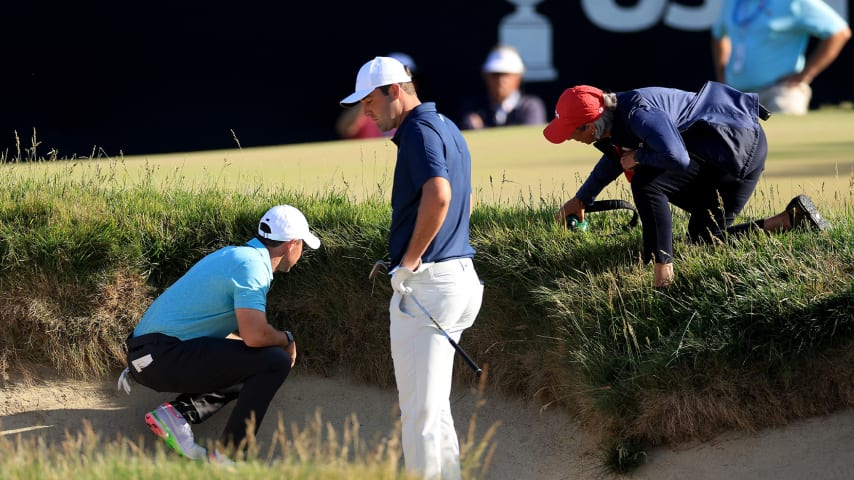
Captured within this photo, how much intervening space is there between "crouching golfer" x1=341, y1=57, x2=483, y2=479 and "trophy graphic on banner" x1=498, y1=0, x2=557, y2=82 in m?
9.42

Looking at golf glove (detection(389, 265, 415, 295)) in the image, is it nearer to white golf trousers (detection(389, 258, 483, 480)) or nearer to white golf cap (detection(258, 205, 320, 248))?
white golf trousers (detection(389, 258, 483, 480))

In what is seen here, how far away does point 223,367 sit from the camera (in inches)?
224

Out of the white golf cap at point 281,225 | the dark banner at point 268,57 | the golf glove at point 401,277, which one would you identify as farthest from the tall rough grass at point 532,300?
the dark banner at point 268,57

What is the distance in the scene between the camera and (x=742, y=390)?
5262mm

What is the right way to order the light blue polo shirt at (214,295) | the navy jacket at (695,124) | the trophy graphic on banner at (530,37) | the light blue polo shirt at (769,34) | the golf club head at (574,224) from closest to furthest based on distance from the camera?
1. the navy jacket at (695,124)
2. the light blue polo shirt at (214,295)
3. the golf club head at (574,224)
4. the light blue polo shirt at (769,34)
5. the trophy graphic on banner at (530,37)

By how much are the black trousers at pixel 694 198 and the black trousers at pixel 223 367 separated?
6.30 ft

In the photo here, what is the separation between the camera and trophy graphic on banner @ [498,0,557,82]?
14023mm

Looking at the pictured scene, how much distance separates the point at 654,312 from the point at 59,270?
3.38m

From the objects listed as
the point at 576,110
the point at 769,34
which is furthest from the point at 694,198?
the point at 769,34

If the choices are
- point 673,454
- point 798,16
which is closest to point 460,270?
point 673,454

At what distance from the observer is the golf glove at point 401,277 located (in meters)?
4.63

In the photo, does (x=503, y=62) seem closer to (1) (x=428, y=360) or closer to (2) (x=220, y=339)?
(2) (x=220, y=339)

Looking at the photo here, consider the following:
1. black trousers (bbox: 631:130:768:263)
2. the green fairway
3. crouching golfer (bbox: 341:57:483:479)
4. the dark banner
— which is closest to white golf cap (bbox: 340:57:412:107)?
crouching golfer (bbox: 341:57:483:479)

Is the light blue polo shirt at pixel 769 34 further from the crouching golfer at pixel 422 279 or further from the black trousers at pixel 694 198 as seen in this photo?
the crouching golfer at pixel 422 279
